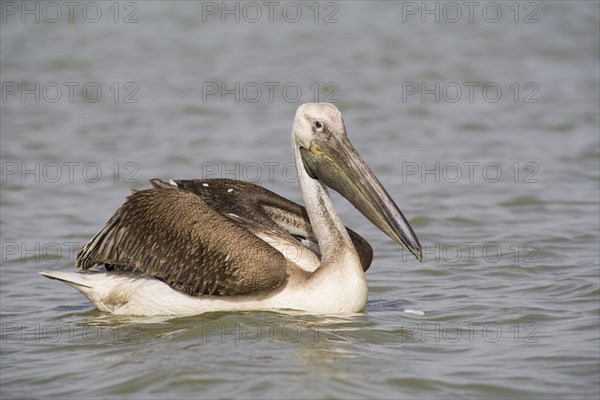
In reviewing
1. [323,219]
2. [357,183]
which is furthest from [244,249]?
[357,183]

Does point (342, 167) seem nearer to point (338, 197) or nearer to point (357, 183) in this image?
point (357, 183)

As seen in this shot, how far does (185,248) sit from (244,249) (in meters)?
0.49

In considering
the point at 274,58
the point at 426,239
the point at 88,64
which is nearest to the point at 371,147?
the point at 426,239

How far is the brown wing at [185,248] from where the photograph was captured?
7320mm

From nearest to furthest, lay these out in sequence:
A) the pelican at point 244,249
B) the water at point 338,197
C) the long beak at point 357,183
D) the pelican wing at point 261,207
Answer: the water at point 338,197 → the pelican at point 244,249 → the long beak at point 357,183 → the pelican wing at point 261,207

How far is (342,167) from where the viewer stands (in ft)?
25.5

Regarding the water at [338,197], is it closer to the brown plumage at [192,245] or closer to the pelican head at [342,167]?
the brown plumage at [192,245]

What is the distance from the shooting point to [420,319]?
7.83 meters

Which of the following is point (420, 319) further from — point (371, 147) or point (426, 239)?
point (371, 147)

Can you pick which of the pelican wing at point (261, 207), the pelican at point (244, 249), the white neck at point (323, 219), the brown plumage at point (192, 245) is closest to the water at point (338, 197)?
the pelican at point (244, 249)

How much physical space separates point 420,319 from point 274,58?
43.0 feet

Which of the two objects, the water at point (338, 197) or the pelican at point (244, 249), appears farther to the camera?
the pelican at point (244, 249)

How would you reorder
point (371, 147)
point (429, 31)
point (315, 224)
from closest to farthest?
1. point (315, 224)
2. point (371, 147)
3. point (429, 31)

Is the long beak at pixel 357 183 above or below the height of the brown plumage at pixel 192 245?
above
